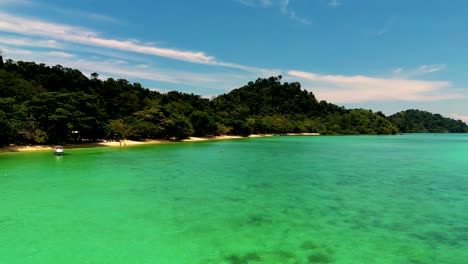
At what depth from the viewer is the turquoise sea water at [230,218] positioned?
A: 10.1 metres

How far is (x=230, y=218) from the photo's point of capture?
1411 cm

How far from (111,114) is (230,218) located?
64.4 m

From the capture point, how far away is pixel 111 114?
73.0 metres

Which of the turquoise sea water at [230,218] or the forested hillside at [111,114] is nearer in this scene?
the turquoise sea water at [230,218]

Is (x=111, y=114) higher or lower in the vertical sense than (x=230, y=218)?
higher

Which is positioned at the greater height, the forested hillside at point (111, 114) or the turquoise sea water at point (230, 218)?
the forested hillside at point (111, 114)

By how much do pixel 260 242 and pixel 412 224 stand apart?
6.35 meters

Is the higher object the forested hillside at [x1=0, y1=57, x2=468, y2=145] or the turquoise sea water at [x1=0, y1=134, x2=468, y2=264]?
the forested hillside at [x1=0, y1=57, x2=468, y2=145]

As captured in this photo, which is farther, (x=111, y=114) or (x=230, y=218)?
(x=111, y=114)

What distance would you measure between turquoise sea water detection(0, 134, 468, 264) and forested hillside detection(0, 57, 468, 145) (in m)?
23.3

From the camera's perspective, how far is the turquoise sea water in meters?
10.1

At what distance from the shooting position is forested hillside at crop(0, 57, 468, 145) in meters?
46.5

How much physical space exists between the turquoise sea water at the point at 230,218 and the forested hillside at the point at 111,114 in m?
23.3

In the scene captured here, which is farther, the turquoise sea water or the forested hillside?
the forested hillside
